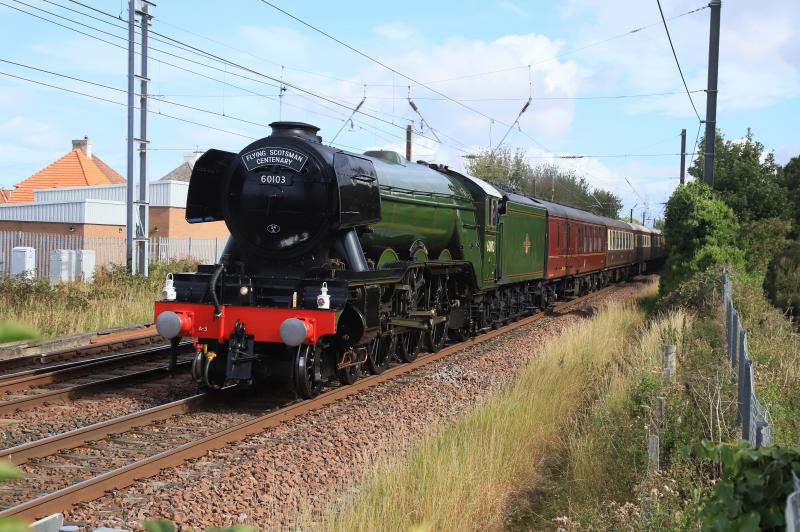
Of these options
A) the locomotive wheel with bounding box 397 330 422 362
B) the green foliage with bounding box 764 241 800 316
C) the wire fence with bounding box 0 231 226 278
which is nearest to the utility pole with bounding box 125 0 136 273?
the wire fence with bounding box 0 231 226 278

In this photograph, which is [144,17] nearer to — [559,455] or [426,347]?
[426,347]

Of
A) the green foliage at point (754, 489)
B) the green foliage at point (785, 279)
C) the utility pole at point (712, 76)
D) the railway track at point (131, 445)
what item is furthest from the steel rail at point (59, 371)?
the green foliage at point (785, 279)

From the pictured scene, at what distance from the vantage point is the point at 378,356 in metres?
10.9

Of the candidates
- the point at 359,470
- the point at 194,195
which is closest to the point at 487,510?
the point at 359,470

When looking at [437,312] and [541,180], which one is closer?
[437,312]

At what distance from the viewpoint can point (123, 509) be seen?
5371mm

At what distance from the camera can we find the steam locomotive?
870 centimetres

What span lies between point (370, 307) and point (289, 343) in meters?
1.43

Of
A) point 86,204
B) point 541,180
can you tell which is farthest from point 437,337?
point 541,180

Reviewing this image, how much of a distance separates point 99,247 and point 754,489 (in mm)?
25051

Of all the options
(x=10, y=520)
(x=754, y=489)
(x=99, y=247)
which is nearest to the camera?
(x=10, y=520)

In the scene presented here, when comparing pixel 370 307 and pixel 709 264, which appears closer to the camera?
pixel 370 307

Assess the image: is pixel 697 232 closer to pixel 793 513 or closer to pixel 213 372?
pixel 213 372

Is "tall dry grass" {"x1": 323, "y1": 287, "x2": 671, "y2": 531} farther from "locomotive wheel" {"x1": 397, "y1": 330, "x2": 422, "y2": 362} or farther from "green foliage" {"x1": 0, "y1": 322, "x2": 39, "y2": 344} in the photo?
"green foliage" {"x1": 0, "y1": 322, "x2": 39, "y2": 344}
